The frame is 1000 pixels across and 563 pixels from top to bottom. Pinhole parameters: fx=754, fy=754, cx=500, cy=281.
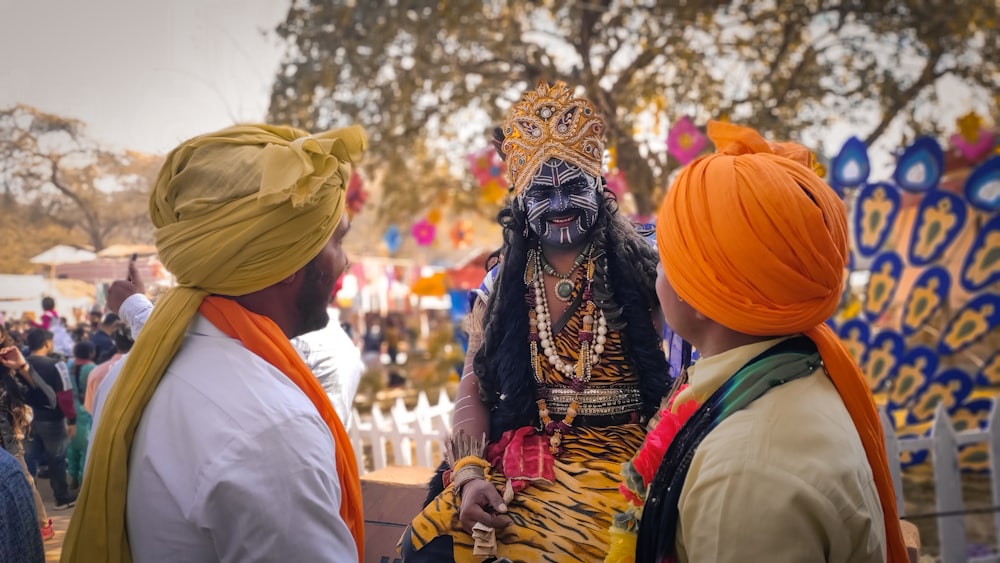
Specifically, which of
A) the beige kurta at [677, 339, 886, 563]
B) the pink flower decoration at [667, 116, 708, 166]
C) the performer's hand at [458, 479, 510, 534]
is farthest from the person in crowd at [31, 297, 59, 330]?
the pink flower decoration at [667, 116, 708, 166]

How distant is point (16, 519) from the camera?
5.69 feet

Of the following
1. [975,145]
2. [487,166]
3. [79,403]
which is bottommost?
[79,403]

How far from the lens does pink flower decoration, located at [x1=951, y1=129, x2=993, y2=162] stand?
27.3 feet

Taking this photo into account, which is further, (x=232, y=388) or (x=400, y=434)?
(x=400, y=434)

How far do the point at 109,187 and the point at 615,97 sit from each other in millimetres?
7665

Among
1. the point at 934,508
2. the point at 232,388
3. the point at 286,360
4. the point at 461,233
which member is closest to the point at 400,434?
the point at 286,360

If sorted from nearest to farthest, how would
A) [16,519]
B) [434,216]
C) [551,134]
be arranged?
[16,519], [551,134], [434,216]

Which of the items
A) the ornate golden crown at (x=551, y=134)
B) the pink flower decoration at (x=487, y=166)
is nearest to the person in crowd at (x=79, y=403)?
the ornate golden crown at (x=551, y=134)

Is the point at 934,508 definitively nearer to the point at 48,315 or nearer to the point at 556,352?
the point at 556,352

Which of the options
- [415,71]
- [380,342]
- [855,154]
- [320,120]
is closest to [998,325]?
[855,154]

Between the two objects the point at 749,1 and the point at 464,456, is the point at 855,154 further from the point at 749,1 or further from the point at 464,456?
the point at 464,456

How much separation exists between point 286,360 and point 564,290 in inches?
48.3

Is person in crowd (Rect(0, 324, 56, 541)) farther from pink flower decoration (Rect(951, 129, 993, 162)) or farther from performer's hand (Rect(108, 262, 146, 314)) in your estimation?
pink flower decoration (Rect(951, 129, 993, 162))

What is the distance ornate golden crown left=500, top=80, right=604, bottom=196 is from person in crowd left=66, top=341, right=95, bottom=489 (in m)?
1.70
